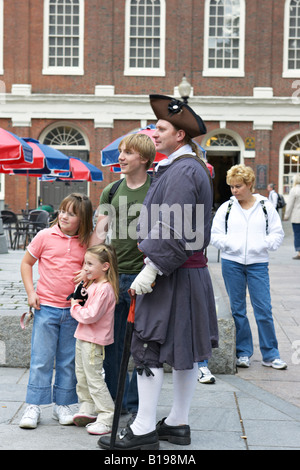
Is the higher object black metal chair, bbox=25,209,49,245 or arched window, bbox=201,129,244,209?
arched window, bbox=201,129,244,209

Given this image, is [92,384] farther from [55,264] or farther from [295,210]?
[295,210]

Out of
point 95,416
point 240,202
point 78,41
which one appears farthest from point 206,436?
point 78,41

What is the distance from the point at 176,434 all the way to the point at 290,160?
2253 cm

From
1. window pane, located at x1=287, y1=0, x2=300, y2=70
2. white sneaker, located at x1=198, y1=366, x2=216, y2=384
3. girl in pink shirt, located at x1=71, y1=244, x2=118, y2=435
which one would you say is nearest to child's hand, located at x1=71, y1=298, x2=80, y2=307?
girl in pink shirt, located at x1=71, y1=244, x2=118, y2=435

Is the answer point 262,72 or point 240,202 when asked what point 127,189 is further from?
point 262,72

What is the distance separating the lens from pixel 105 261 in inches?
158

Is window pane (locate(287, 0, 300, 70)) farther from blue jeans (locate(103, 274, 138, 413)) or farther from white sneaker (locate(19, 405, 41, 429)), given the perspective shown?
white sneaker (locate(19, 405, 41, 429))

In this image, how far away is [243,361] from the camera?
5.61 m

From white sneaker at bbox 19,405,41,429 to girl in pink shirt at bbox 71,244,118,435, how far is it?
24 cm

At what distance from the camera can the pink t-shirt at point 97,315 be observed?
3941 millimetres

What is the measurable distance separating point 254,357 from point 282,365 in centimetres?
48

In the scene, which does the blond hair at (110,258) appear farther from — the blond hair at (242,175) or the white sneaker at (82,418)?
the blond hair at (242,175)

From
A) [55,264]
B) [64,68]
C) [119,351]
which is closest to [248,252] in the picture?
[119,351]

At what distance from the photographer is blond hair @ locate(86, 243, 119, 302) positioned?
400 cm
